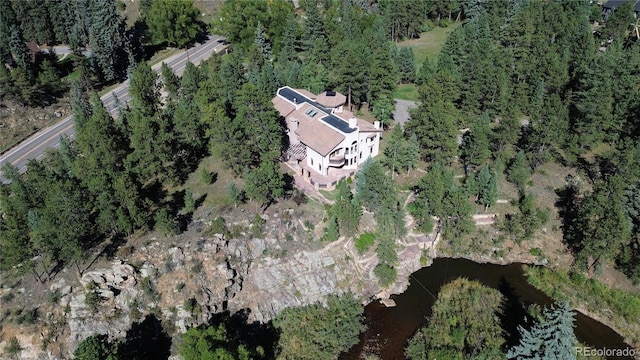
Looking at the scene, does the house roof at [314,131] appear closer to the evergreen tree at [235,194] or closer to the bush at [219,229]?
the evergreen tree at [235,194]

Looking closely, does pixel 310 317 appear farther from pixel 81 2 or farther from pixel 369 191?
pixel 81 2

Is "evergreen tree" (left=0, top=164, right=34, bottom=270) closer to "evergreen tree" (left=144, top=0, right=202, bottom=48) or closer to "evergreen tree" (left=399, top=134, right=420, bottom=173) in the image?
"evergreen tree" (left=399, top=134, right=420, bottom=173)

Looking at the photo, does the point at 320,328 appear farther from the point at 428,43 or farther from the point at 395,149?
the point at 428,43

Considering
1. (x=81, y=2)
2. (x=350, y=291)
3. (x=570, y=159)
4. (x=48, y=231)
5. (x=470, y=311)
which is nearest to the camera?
(x=48, y=231)

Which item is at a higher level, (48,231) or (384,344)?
(48,231)

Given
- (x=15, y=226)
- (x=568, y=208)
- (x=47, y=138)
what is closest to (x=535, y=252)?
(x=568, y=208)

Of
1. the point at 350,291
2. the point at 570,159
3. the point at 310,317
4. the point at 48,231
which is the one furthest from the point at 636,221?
the point at 48,231

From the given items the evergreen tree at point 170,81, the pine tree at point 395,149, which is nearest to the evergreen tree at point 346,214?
the pine tree at point 395,149
